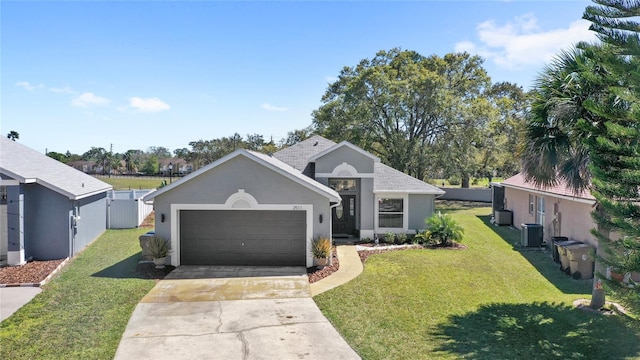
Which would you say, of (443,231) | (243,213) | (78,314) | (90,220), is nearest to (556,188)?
(443,231)

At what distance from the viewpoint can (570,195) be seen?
1398 centimetres

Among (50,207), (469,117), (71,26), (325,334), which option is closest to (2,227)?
(50,207)

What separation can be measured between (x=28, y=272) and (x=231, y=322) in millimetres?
8059

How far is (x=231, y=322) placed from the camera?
8523mm

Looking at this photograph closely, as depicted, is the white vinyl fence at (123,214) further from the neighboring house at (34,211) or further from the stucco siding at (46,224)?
the stucco siding at (46,224)

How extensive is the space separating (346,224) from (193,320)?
11096 millimetres

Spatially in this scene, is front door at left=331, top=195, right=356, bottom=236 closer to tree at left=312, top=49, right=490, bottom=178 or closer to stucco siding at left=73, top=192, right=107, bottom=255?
stucco siding at left=73, top=192, right=107, bottom=255

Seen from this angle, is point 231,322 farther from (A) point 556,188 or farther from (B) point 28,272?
(A) point 556,188

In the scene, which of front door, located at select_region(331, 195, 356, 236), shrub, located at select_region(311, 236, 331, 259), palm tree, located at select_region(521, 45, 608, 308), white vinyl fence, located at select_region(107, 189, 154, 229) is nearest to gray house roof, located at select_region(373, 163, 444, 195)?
front door, located at select_region(331, 195, 356, 236)

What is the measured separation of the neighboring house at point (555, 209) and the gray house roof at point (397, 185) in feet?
14.6

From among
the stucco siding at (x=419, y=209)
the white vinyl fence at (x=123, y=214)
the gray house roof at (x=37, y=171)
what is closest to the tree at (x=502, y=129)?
the stucco siding at (x=419, y=209)

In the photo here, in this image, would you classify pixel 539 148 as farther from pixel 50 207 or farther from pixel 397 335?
pixel 50 207

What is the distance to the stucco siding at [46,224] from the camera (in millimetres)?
13664

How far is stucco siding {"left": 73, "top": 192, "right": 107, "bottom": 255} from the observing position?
15391 mm
